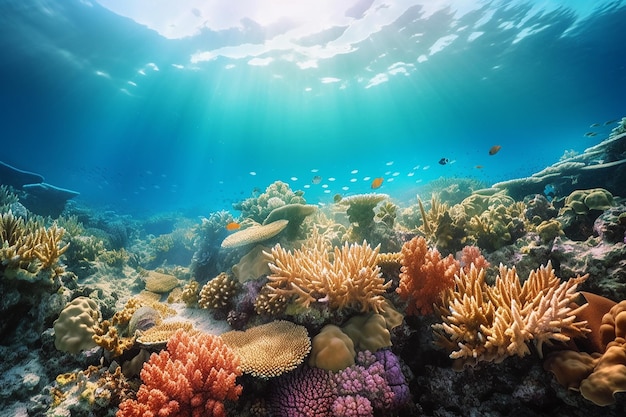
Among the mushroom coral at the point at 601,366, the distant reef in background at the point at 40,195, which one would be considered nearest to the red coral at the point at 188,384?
the mushroom coral at the point at 601,366

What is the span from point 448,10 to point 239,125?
46.4 m

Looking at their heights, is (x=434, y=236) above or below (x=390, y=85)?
below

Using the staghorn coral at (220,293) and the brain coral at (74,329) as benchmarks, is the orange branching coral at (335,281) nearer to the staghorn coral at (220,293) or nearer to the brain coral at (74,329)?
the staghorn coral at (220,293)

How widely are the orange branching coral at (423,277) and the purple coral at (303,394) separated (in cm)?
160

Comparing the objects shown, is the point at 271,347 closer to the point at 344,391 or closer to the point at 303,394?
the point at 303,394

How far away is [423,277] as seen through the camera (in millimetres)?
3754

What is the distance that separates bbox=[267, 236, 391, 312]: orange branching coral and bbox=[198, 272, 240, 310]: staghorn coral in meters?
1.32

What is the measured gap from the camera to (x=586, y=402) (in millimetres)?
2461

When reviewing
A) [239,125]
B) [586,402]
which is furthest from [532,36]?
[239,125]

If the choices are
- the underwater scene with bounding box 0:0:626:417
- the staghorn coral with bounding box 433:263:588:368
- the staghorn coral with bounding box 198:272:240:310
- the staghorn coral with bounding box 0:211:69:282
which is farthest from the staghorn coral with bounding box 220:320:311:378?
the staghorn coral with bounding box 0:211:69:282

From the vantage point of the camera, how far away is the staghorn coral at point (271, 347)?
9.77 feet

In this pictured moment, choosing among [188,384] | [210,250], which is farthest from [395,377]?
[210,250]

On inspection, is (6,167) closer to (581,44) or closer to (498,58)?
(498,58)

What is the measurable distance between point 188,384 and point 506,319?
3369mm
